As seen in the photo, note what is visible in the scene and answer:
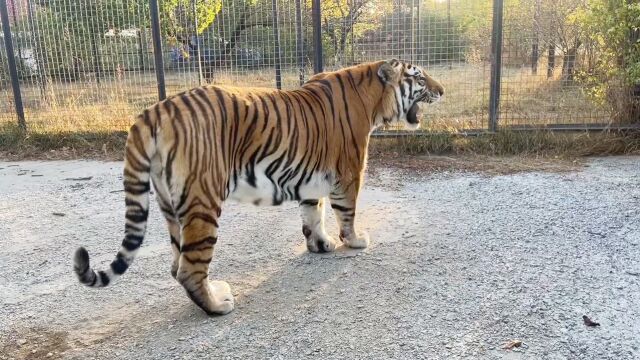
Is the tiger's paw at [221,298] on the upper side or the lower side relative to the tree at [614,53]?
lower

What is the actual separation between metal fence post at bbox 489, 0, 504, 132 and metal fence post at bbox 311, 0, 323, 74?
2338 mm

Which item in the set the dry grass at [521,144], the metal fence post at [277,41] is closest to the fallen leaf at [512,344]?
the dry grass at [521,144]

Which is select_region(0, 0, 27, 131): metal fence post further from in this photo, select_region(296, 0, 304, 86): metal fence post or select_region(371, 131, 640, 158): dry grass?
select_region(371, 131, 640, 158): dry grass

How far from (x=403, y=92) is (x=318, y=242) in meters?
1.47

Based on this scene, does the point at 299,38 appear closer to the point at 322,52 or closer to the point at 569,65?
the point at 322,52

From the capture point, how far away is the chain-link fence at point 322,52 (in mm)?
7621

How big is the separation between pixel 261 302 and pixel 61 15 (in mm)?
7041

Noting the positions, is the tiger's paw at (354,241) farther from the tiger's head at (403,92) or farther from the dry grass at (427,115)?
the dry grass at (427,115)

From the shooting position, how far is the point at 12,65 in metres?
9.02

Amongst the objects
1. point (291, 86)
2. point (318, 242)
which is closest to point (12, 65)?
point (291, 86)

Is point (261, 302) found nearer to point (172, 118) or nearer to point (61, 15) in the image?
point (172, 118)

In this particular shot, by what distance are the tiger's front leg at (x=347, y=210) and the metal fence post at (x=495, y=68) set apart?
12.4ft

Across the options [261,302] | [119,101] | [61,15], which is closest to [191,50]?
[119,101]

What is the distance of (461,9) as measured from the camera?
7910 mm
